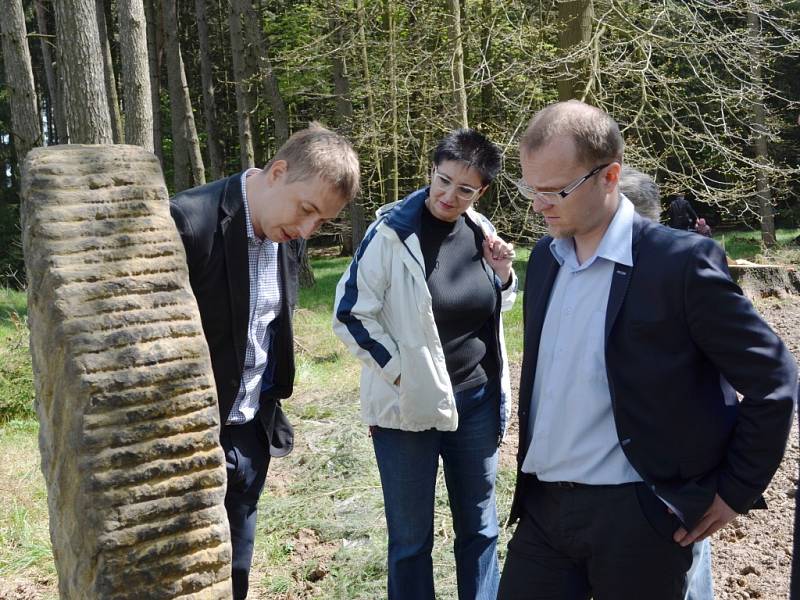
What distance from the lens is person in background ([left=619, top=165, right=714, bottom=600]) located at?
8.30 feet

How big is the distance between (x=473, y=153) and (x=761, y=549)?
275cm

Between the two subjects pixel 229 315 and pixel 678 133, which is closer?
pixel 229 315

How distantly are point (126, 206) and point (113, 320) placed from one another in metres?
0.34

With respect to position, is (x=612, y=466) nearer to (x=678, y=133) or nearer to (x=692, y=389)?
(x=692, y=389)

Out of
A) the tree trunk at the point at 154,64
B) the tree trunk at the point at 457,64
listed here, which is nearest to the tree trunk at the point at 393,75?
the tree trunk at the point at 457,64

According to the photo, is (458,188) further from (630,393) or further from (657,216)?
(630,393)

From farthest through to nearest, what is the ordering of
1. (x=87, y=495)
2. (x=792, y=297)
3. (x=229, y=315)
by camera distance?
(x=792, y=297) < (x=229, y=315) < (x=87, y=495)

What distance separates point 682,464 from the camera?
2.18 m

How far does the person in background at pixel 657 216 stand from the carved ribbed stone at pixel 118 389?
4.56ft

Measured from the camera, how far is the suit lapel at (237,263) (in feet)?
8.64

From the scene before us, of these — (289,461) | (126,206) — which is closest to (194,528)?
(126,206)

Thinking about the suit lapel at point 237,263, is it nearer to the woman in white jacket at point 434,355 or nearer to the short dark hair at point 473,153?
the woman in white jacket at point 434,355

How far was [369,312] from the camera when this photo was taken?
10.7 ft

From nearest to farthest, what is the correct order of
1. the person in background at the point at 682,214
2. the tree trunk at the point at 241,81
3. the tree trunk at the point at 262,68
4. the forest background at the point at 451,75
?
the forest background at the point at 451,75 < the person in background at the point at 682,214 < the tree trunk at the point at 241,81 < the tree trunk at the point at 262,68
